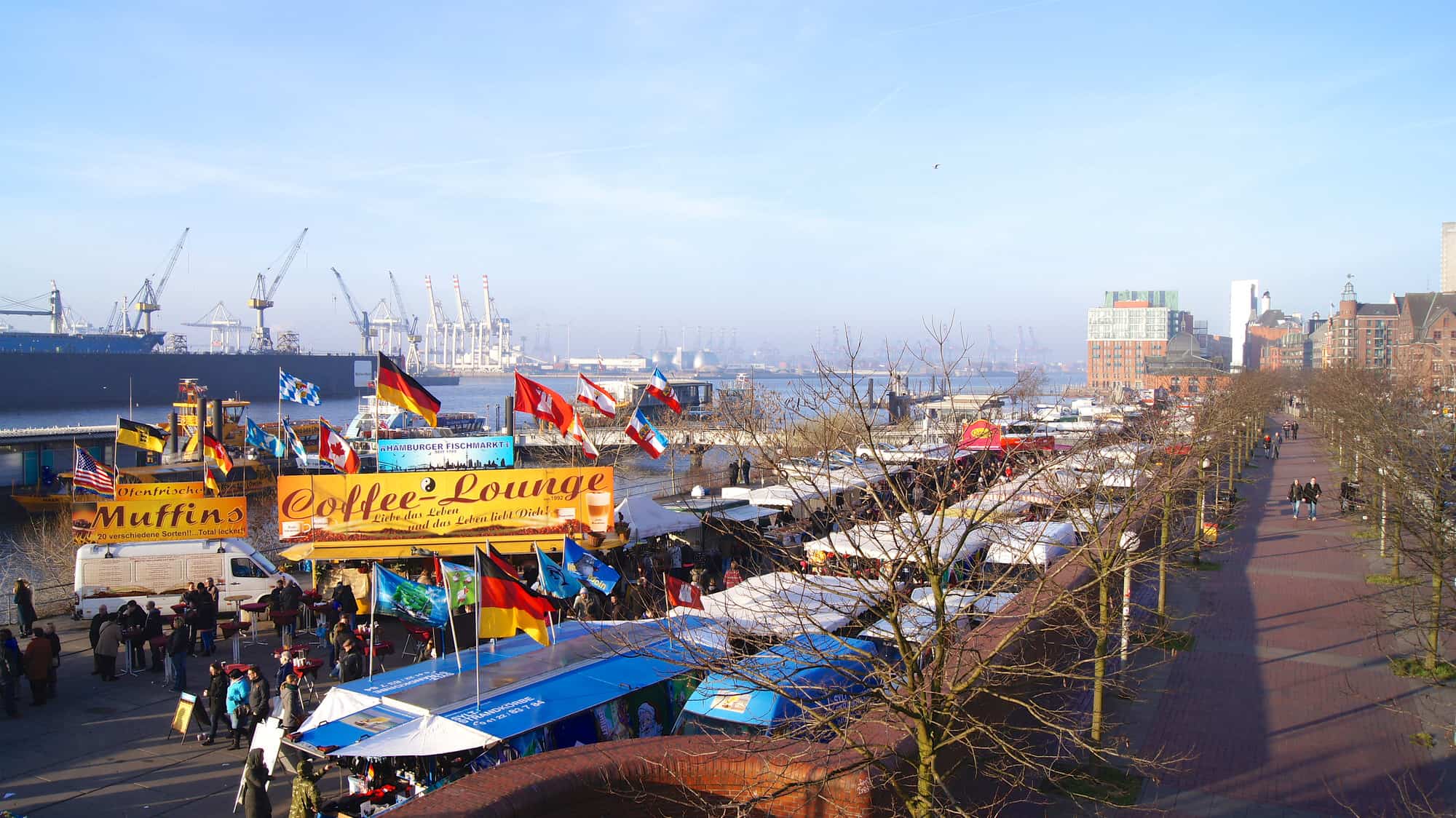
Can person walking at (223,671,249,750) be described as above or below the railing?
above

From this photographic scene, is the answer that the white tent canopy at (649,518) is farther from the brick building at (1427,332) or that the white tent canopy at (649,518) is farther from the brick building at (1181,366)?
the brick building at (1181,366)

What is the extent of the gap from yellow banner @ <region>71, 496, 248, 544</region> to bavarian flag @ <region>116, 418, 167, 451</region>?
29.8 ft

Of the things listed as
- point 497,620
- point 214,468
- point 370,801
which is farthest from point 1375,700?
point 214,468

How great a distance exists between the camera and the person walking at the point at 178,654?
11852mm

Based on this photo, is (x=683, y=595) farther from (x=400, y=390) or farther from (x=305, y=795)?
(x=400, y=390)

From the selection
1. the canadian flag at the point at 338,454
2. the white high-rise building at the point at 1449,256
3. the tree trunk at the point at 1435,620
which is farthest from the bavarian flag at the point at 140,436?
the white high-rise building at the point at 1449,256

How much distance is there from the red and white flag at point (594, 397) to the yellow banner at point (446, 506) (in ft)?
15.2

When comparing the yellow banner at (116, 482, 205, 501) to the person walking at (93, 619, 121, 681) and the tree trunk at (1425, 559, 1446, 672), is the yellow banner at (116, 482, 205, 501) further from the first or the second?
the tree trunk at (1425, 559, 1446, 672)

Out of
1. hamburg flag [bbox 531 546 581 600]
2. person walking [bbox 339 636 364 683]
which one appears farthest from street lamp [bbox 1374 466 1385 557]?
person walking [bbox 339 636 364 683]

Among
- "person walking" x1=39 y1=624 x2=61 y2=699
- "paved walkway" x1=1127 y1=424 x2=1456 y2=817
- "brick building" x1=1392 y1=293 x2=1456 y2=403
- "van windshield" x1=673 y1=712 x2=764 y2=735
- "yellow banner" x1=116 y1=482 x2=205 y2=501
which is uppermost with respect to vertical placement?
"brick building" x1=1392 y1=293 x2=1456 y2=403

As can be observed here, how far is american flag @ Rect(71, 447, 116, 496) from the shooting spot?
20891 mm

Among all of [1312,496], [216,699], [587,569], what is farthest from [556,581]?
[1312,496]

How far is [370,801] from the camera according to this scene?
7.66 metres

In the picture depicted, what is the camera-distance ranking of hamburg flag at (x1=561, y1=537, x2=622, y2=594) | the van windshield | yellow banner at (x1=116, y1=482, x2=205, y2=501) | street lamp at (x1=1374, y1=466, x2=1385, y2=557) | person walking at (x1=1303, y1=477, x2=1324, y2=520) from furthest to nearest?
person walking at (x1=1303, y1=477, x2=1324, y2=520) → yellow banner at (x1=116, y1=482, x2=205, y2=501) → street lamp at (x1=1374, y1=466, x2=1385, y2=557) → hamburg flag at (x1=561, y1=537, x2=622, y2=594) → the van windshield
